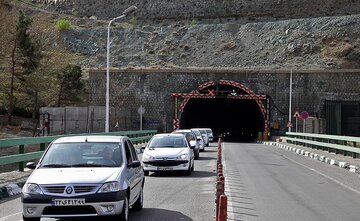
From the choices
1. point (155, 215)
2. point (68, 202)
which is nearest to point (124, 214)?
point (68, 202)

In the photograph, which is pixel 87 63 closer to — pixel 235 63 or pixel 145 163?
pixel 235 63

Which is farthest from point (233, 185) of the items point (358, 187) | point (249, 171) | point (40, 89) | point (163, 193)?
point (40, 89)

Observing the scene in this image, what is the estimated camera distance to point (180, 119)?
2613 inches

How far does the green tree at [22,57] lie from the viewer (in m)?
54.7

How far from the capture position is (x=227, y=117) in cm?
8525

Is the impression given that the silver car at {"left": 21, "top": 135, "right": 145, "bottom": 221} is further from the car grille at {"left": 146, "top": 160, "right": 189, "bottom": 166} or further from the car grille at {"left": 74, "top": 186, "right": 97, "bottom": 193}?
the car grille at {"left": 146, "top": 160, "right": 189, "bottom": 166}

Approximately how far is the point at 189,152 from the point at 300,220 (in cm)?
1041

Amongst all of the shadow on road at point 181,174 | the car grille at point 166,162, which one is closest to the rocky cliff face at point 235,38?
the shadow on road at point 181,174

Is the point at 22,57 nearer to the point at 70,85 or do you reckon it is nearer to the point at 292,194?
the point at 70,85

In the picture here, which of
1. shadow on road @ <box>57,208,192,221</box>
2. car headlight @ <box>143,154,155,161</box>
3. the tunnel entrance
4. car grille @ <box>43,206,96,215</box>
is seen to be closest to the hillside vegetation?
the tunnel entrance

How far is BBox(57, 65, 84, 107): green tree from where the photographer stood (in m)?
62.3

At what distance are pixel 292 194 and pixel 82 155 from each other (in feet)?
21.7

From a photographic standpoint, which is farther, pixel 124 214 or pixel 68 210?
pixel 124 214

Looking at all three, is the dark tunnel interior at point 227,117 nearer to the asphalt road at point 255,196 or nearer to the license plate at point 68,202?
the asphalt road at point 255,196
